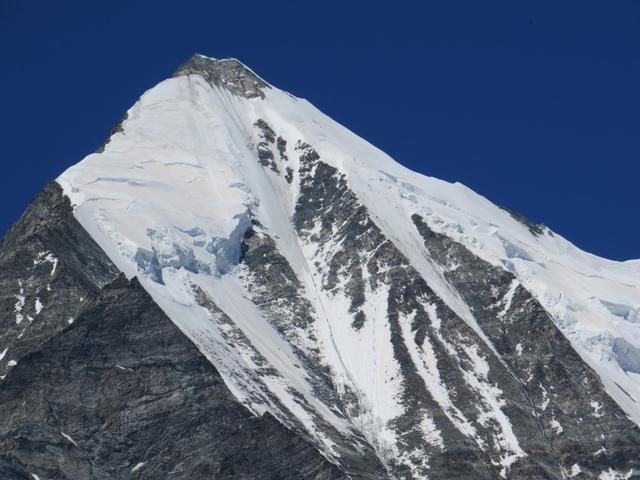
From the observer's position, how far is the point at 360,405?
163125 millimetres

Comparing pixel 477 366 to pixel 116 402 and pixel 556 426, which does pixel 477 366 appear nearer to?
pixel 556 426

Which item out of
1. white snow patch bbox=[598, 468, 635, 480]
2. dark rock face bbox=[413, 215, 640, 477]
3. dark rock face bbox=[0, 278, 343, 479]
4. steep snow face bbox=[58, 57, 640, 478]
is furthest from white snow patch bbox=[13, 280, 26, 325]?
white snow patch bbox=[598, 468, 635, 480]

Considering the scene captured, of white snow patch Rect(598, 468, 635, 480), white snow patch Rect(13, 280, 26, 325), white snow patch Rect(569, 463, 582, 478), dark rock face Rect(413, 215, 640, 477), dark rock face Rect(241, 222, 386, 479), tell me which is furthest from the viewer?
dark rock face Rect(413, 215, 640, 477)

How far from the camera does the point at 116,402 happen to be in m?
150

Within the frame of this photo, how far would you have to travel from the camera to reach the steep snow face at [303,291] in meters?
161

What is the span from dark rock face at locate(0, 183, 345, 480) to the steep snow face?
4052 mm

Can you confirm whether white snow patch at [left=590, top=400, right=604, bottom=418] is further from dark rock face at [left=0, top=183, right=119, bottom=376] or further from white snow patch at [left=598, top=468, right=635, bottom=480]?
dark rock face at [left=0, top=183, right=119, bottom=376]

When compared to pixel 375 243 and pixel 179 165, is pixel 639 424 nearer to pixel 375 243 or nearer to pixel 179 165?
pixel 375 243

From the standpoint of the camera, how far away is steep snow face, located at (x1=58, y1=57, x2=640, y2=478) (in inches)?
6324

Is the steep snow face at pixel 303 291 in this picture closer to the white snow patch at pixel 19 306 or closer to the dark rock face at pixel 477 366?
the dark rock face at pixel 477 366

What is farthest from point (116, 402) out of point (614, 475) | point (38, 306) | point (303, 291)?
point (614, 475)

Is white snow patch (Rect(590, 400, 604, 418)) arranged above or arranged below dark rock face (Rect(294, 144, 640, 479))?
below

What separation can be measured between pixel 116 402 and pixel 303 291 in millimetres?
34392

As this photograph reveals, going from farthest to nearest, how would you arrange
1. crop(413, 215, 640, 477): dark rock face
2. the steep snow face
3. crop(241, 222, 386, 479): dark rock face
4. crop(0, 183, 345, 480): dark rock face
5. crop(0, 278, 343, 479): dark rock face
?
the steep snow face → crop(413, 215, 640, 477): dark rock face → crop(241, 222, 386, 479): dark rock face → crop(0, 183, 345, 480): dark rock face → crop(0, 278, 343, 479): dark rock face
